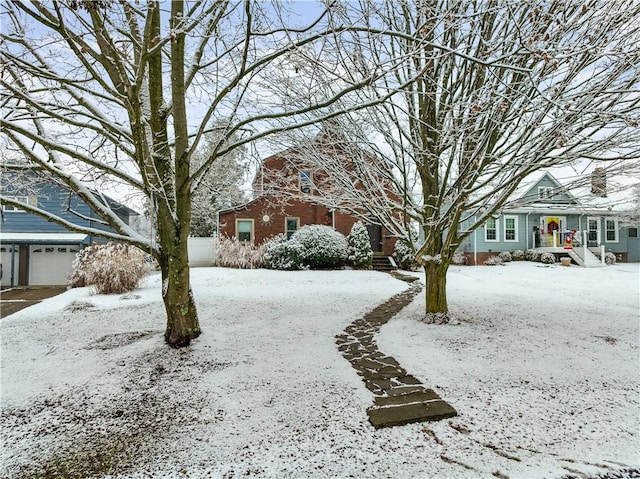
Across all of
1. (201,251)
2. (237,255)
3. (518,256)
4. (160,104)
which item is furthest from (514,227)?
(160,104)

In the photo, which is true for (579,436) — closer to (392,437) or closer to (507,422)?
(507,422)

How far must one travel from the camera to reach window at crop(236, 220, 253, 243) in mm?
17953

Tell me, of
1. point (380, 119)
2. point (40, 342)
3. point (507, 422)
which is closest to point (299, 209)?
point (380, 119)

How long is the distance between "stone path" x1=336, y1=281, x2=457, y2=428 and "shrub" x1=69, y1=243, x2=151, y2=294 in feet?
24.2

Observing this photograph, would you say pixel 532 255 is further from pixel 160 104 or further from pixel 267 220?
pixel 160 104

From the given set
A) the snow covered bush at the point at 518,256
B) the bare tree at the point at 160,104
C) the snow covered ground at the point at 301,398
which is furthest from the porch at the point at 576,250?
the bare tree at the point at 160,104

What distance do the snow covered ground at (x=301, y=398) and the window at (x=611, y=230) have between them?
20397mm

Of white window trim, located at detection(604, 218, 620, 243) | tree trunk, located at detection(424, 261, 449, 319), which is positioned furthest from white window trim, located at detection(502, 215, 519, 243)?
tree trunk, located at detection(424, 261, 449, 319)

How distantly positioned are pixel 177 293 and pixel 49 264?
16279mm

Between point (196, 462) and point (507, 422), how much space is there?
265cm

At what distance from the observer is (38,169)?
14.9 ft

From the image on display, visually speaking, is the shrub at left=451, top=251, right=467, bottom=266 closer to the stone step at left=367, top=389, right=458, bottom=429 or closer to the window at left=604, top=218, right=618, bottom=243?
the window at left=604, top=218, right=618, bottom=243

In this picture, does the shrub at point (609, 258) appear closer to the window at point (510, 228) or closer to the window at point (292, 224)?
the window at point (510, 228)

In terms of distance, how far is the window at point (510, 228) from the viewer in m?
21.2
